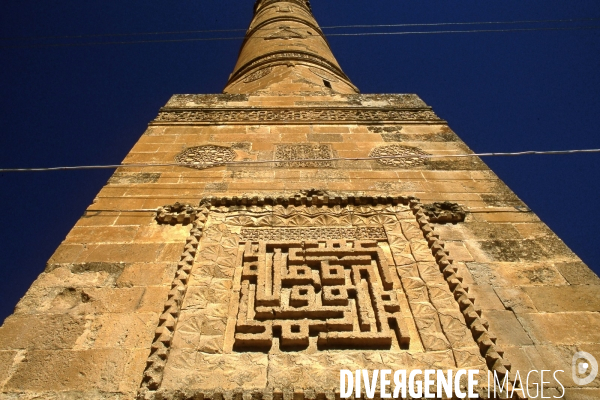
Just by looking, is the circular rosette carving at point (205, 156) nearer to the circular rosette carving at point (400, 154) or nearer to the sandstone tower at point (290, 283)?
the sandstone tower at point (290, 283)

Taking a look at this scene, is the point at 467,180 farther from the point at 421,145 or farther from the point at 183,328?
the point at 183,328

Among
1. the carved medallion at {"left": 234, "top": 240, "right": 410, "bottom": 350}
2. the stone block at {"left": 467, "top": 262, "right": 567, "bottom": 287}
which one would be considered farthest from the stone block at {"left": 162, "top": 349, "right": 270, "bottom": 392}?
the stone block at {"left": 467, "top": 262, "right": 567, "bottom": 287}

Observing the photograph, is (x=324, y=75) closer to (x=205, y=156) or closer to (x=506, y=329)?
(x=205, y=156)

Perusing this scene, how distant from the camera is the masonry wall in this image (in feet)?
7.74

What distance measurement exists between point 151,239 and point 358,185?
1768 mm

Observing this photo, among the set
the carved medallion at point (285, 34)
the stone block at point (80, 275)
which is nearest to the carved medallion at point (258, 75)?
the carved medallion at point (285, 34)

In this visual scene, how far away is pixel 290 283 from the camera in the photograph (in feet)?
9.14

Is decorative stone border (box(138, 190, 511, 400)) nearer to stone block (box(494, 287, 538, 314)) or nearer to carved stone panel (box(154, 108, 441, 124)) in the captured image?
stone block (box(494, 287, 538, 314))

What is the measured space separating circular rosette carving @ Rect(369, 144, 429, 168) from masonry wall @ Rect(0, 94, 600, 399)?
1.8 inches

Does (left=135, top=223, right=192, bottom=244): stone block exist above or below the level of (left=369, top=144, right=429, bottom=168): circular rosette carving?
below

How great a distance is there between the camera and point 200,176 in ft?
13.6

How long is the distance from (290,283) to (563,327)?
155cm

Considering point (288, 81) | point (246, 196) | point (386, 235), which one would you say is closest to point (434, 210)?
point (386, 235)

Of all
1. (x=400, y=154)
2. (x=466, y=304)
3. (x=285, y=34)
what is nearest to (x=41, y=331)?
(x=466, y=304)
